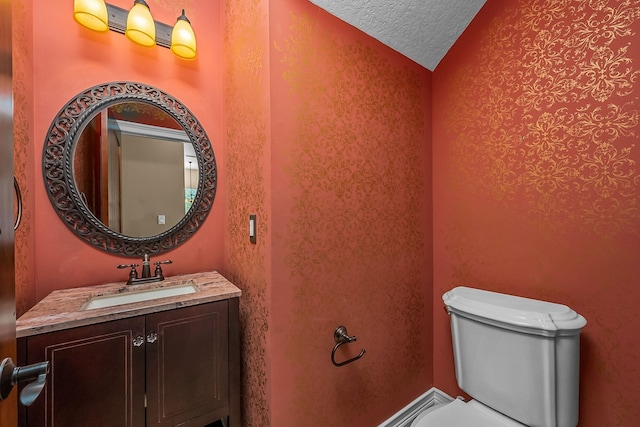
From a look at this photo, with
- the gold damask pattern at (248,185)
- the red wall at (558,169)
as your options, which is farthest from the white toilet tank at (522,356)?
the gold damask pattern at (248,185)

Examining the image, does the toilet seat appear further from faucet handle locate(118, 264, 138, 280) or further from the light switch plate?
faucet handle locate(118, 264, 138, 280)

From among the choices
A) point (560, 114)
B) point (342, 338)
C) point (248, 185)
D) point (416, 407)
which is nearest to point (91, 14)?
point (248, 185)

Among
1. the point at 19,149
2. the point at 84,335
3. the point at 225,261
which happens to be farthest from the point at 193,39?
the point at 84,335

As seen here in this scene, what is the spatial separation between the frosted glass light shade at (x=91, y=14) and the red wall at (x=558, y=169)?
1790 millimetres

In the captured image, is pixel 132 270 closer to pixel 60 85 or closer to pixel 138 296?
pixel 138 296

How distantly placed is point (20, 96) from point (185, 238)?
0.85 metres

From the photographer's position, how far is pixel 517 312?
3.49ft

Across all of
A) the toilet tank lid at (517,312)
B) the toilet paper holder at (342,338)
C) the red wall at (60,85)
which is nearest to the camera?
the toilet tank lid at (517,312)

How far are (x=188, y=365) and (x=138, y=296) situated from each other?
414 mm

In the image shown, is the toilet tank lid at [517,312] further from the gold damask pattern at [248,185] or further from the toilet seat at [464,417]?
the gold damask pattern at [248,185]

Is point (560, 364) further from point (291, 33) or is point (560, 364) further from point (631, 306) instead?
point (291, 33)

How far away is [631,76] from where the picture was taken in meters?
1.03

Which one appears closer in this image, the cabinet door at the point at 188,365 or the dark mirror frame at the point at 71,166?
the cabinet door at the point at 188,365

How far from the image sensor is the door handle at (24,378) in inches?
18.5
